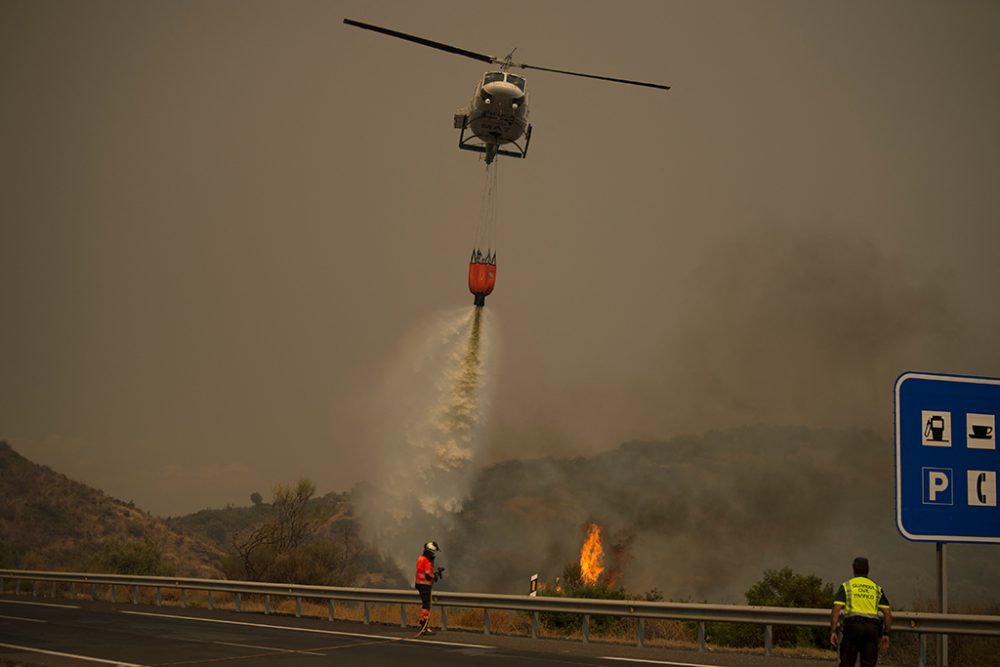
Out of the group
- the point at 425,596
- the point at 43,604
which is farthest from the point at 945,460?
the point at 43,604

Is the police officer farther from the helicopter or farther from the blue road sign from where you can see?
the helicopter

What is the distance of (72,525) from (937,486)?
78652 millimetres

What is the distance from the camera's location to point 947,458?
12984 mm

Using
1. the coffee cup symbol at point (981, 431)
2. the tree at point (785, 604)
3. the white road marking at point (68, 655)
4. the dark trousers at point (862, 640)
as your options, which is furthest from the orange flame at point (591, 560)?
the dark trousers at point (862, 640)

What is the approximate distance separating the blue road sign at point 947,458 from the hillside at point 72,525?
64.5 meters

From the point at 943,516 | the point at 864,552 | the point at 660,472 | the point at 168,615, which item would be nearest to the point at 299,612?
the point at 168,615

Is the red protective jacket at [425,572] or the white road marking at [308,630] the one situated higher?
the red protective jacket at [425,572]

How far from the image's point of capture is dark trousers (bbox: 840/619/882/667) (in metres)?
11.3

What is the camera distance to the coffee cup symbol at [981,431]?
1321 centimetres

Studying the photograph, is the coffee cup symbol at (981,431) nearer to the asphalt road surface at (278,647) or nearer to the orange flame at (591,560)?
the asphalt road surface at (278,647)

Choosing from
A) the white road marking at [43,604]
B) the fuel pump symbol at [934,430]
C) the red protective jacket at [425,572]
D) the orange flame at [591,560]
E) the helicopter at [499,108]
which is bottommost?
the white road marking at [43,604]

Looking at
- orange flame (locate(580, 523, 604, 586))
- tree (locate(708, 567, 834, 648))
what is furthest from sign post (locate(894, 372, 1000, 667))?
orange flame (locate(580, 523, 604, 586))

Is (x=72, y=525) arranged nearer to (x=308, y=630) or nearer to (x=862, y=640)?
(x=308, y=630)

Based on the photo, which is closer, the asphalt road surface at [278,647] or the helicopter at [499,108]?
the asphalt road surface at [278,647]
